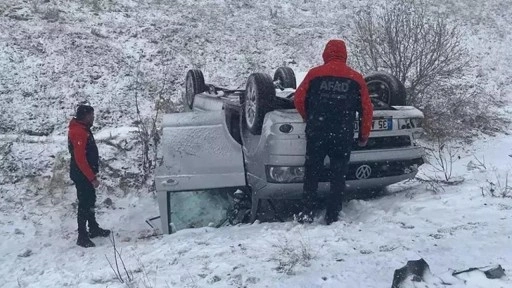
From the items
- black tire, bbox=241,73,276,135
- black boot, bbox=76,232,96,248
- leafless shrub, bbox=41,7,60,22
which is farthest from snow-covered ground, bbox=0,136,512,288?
leafless shrub, bbox=41,7,60,22

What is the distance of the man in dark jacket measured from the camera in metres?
5.41

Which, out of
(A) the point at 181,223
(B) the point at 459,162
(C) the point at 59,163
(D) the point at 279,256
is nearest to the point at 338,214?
(D) the point at 279,256

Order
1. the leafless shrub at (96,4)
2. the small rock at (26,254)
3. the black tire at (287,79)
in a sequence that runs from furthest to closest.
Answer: the leafless shrub at (96,4)
the black tire at (287,79)
the small rock at (26,254)

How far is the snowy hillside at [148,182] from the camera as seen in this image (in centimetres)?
351

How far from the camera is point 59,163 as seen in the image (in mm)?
7684

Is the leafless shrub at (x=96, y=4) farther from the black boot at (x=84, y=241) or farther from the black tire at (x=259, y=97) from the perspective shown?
the black tire at (x=259, y=97)

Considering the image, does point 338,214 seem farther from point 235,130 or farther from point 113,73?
point 113,73

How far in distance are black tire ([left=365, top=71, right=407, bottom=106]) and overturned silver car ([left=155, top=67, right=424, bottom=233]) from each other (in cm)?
5

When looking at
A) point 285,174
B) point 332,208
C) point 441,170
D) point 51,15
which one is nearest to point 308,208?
point 332,208

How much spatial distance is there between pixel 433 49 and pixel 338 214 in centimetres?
528

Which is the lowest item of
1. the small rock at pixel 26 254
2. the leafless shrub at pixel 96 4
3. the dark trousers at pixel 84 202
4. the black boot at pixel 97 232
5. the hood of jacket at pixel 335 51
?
the small rock at pixel 26 254

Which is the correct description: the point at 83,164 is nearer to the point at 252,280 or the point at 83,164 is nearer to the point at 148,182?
the point at 148,182

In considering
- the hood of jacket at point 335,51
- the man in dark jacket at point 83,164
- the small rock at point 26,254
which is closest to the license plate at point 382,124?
the hood of jacket at point 335,51

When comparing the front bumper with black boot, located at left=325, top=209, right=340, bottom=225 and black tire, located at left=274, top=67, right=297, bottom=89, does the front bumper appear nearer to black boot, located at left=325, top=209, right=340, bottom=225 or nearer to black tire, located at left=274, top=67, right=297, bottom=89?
black boot, located at left=325, top=209, right=340, bottom=225
